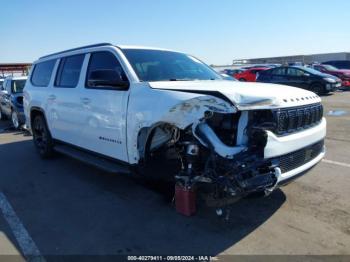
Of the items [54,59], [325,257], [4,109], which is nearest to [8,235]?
[325,257]

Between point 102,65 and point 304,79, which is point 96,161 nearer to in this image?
point 102,65

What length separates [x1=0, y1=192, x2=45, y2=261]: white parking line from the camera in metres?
3.42

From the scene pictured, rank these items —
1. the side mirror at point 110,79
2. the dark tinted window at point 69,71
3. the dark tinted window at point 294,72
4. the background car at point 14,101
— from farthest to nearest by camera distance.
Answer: the dark tinted window at point 294,72 < the background car at point 14,101 < the dark tinted window at point 69,71 < the side mirror at point 110,79

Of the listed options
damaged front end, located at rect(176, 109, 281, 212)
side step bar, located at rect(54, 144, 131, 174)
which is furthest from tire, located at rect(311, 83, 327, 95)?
damaged front end, located at rect(176, 109, 281, 212)

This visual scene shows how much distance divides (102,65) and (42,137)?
292 centimetres

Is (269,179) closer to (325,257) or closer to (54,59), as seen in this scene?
(325,257)

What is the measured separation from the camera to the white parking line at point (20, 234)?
135 inches

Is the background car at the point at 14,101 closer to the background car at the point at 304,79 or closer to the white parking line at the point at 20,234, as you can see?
the white parking line at the point at 20,234

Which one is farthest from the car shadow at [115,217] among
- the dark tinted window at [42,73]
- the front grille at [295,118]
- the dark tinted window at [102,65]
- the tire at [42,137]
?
the dark tinted window at [42,73]

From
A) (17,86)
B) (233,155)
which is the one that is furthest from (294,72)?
(233,155)

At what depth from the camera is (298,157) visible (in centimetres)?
384

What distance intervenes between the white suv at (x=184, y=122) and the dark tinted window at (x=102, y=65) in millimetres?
15

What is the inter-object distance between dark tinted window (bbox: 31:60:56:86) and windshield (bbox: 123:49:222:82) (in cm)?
265

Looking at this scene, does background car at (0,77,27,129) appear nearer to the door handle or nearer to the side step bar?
the side step bar
